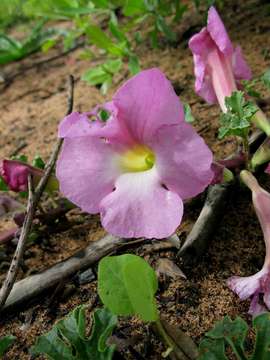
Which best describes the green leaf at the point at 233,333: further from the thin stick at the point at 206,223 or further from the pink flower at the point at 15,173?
the pink flower at the point at 15,173

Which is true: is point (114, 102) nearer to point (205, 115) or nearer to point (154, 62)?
point (205, 115)

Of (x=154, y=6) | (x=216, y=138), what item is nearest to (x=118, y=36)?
(x=154, y=6)

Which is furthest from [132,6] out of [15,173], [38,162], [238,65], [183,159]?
[183,159]

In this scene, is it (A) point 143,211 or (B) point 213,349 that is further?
(A) point 143,211

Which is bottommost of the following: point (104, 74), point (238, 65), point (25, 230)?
point (25, 230)

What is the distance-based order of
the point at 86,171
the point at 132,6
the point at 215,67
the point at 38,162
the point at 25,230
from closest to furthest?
the point at 86,171 → the point at 25,230 → the point at 215,67 → the point at 38,162 → the point at 132,6

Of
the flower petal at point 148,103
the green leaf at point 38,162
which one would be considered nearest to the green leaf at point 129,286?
the flower petal at point 148,103

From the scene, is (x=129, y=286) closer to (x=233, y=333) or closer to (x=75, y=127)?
(x=233, y=333)
